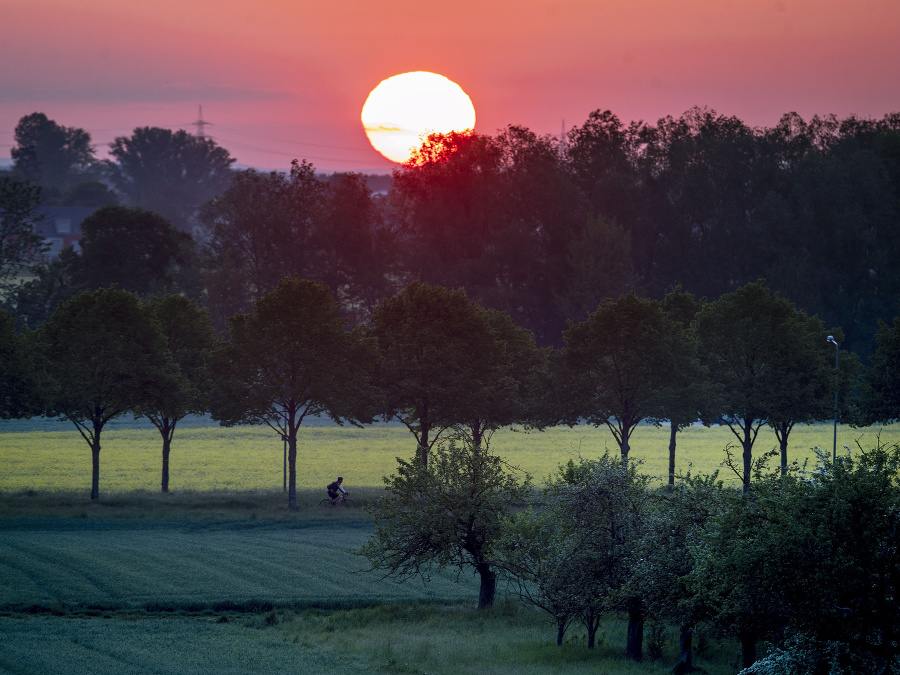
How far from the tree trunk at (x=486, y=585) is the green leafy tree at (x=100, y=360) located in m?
27.8

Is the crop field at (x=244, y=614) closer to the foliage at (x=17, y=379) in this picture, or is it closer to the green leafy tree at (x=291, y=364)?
the foliage at (x=17, y=379)

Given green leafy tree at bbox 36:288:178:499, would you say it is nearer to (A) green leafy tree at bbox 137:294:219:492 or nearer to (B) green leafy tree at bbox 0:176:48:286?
(A) green leafy tree at bbox 137:294:219:492

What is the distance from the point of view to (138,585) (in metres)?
38.7

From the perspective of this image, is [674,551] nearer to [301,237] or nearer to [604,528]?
[604,528]

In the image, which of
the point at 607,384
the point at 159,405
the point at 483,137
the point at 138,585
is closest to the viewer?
the point at 138,585

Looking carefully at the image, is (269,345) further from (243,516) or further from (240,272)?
(240,272)

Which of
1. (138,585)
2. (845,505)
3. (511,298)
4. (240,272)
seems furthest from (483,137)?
(845,505)

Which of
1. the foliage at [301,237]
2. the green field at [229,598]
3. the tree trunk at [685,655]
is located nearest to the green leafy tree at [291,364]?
the green field at [229,598]

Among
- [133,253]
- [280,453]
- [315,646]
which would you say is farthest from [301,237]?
[315,646]

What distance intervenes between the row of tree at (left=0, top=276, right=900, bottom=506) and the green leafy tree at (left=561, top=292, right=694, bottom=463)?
10cm

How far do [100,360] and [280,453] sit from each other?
33.2 meters

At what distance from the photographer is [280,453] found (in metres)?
89.6

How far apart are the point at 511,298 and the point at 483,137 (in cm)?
2435

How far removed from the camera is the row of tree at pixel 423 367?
58.6 m
